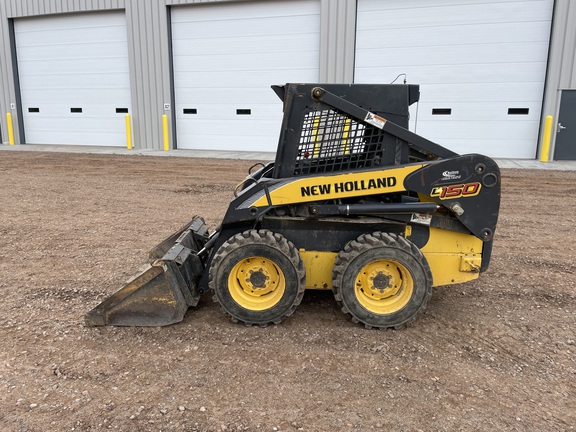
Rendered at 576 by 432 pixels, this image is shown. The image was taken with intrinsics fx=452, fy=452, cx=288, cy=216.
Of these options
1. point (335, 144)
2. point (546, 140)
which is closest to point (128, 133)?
point (546, 140)

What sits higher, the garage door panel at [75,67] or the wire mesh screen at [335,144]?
the garage door panel at [75,67]

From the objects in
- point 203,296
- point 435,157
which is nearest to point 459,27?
point 435,157

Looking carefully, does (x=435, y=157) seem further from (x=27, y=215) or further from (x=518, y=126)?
(x=518, y=126)

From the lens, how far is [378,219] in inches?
138

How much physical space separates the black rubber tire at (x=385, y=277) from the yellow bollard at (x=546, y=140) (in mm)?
12164

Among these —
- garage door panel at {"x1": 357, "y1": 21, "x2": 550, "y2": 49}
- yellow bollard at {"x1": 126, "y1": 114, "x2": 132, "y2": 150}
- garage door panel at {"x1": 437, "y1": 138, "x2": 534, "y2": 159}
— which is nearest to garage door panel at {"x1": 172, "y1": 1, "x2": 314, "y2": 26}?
garage door panel at {"x1": 357, "y1": 21, "x2": 550, "y2": 49}

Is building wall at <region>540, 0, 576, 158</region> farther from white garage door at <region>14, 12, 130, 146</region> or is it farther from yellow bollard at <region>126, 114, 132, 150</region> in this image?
white garage door at <region>14, 12, 130, 146</region>

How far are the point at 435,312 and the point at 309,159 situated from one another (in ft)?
5.56

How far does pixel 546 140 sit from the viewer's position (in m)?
13.4

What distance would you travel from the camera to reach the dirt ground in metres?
2.53

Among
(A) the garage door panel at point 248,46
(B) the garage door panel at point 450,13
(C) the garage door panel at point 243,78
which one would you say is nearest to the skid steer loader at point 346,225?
(B) the garage door panel at point 450,13

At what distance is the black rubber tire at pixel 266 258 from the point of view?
3398mm

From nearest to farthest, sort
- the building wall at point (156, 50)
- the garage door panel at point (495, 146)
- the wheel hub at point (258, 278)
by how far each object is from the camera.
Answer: the wheel hub at point (258, 278), the building wall at point (156, 50), the garage door panel at point (495, 146)

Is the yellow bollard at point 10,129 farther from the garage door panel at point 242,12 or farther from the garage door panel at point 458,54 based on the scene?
the garage door panel at point 458,54
